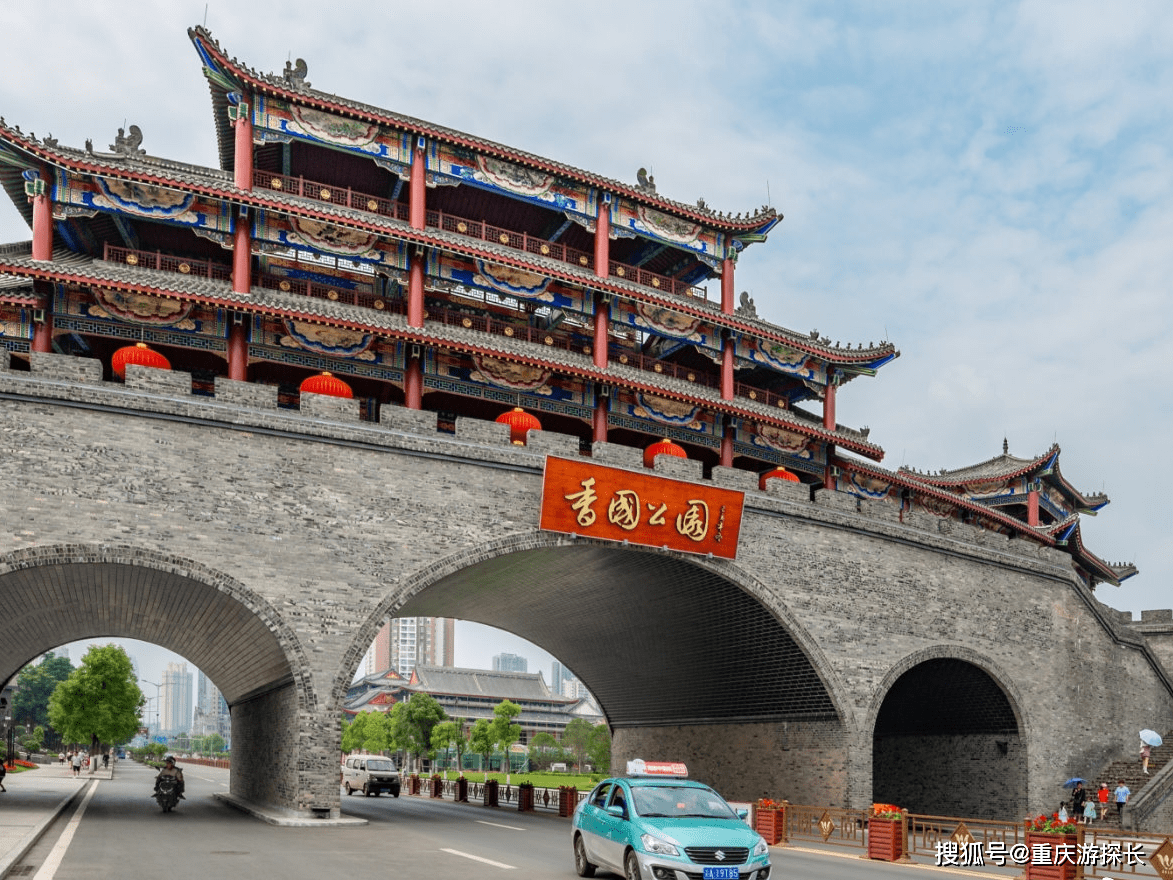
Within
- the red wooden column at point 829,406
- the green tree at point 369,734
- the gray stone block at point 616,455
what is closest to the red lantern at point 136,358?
the gray stone block at point 616,455

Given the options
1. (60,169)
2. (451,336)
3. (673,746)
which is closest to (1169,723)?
→ (673,746)

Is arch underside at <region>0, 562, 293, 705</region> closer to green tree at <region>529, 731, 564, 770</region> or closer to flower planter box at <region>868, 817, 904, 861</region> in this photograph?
flower planter box at <region>868, 817, 904, 861</region>

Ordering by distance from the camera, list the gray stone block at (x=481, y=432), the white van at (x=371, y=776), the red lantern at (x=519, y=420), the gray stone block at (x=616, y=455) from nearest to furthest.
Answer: the gray stone block at (x=481, y=432) < the gray stone block at (x=616, y=455) < the red lantern at (x=519, y=420) < the white van at (x=371, y=776)

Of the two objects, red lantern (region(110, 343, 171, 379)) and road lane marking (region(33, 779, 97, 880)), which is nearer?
road lane marking (region(33, 779, 97, 880))

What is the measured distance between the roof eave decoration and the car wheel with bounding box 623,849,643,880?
17.9 meters

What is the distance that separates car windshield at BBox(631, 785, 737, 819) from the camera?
34.9ft

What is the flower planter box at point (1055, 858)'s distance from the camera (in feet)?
41.3

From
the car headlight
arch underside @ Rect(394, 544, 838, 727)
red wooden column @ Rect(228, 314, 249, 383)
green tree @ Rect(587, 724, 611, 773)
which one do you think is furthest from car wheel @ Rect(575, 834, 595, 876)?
green tree @ Rect(587, 724, 611, 773)

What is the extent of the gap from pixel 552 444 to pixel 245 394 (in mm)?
5956

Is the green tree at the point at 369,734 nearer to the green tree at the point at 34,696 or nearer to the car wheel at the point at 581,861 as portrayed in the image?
the green tree at the point at 34,696

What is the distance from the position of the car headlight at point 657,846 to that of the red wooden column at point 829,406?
2093 cm

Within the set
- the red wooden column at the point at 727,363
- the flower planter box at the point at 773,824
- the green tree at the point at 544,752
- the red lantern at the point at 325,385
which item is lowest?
the green tree at the point at 544,752

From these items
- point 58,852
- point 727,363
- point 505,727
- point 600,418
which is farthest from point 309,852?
point 505,727

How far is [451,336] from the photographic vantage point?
22781 mm
